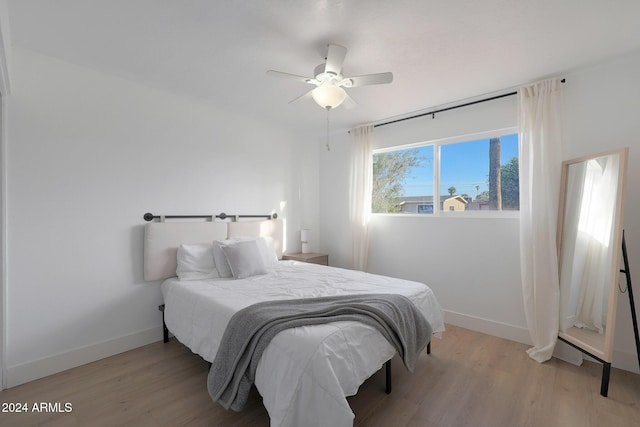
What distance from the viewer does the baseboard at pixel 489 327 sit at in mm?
2789

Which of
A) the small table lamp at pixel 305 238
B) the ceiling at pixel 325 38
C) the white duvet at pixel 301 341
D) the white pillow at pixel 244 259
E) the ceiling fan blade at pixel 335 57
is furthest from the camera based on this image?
the small table lamp at pixel 305 238

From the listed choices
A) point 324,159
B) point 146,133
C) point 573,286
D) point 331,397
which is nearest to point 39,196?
point 146,133

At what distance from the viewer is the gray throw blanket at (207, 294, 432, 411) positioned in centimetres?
158

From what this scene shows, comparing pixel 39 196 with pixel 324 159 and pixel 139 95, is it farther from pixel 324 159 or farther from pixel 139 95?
pixel 324 159

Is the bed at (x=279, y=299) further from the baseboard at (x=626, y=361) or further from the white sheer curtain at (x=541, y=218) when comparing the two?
the baseboard at (x=626, y=361)

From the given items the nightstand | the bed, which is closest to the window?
the nightstand

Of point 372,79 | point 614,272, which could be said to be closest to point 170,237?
point 372,79

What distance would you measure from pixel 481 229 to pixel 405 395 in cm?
195

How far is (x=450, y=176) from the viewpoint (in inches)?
135

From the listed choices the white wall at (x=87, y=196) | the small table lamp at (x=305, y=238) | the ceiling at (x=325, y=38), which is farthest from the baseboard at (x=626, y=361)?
the white wall at (x=87, y=196)

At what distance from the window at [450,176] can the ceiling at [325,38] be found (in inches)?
26.4

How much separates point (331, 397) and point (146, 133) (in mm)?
2864

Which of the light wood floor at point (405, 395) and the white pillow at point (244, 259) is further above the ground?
the white pillow at point (244, 259)

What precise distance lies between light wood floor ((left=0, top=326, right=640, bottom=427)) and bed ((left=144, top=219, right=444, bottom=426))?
1.05ft
